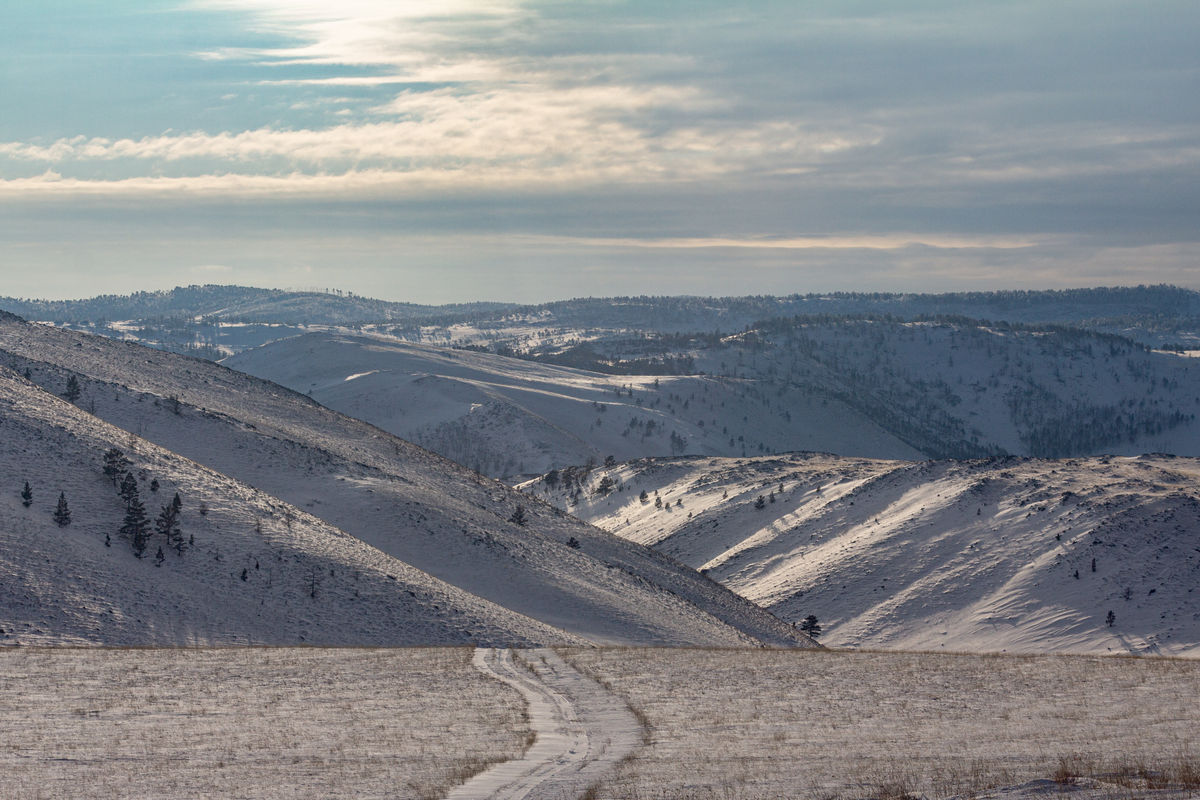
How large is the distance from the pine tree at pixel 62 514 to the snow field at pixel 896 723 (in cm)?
2227

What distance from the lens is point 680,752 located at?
22641 mm

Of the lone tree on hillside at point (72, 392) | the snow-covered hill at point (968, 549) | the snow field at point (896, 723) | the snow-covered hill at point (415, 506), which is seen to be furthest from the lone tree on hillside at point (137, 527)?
the snow-covered hill at point (968, 549)

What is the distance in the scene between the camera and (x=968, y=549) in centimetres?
9269

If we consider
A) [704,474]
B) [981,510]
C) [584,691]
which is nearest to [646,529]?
[704,474]

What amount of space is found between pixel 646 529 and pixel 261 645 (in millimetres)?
85656

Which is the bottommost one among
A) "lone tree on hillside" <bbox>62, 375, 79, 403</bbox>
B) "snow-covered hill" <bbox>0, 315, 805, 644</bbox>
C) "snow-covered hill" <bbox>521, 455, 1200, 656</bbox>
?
"snow-covered hill" <bbox>521, 455, 1200, 656</bbox>

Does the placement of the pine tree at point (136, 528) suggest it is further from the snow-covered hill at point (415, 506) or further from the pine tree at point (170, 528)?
the snow-covered hill at point (415, 506)

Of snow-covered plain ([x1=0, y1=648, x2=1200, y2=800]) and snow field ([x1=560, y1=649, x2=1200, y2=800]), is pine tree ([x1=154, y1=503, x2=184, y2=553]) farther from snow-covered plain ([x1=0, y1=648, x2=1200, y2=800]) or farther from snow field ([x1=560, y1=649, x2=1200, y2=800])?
snow field ([x1=560, y1=649, x2=1200, y2=800])

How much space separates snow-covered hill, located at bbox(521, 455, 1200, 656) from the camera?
78.1 m

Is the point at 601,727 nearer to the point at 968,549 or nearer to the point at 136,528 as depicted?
the point at 136,528

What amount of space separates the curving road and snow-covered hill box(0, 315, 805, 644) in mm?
15077

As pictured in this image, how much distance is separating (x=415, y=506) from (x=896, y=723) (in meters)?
41.8

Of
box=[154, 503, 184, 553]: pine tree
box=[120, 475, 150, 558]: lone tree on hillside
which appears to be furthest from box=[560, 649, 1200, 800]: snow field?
box=[120, 475, 150, 558]: lone tree on hillside

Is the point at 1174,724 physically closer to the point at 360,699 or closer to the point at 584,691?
the point at 584,691
